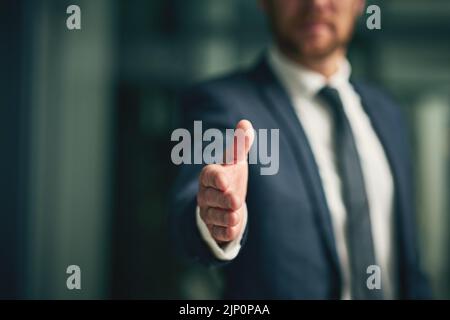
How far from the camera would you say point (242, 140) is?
0.64 m

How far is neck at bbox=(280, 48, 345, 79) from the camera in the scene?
846 millimetres

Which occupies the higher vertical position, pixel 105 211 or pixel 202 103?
pixel 202 103

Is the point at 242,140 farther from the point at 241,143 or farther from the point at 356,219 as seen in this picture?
the point at 356,219

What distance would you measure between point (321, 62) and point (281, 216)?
273 millimetres

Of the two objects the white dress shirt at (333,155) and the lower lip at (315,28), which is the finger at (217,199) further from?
the lower lip at (315,28)

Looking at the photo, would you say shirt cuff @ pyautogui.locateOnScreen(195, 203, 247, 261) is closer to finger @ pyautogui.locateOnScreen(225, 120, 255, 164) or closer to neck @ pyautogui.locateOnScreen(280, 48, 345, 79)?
finger @ pyautogui.locateOnScreen(225, 120, 255, 164)

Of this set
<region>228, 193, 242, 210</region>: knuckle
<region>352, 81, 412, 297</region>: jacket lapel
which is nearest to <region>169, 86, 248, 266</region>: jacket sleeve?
<region>228, 193, 242, 210</region>: knuckle

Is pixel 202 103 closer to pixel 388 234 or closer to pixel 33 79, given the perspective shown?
pixel 388 234

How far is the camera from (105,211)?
1.54 metres

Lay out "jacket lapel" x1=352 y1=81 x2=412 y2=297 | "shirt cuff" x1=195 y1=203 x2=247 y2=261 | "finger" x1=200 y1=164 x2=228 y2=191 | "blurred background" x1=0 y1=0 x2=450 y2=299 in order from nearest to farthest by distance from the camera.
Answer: "finger" x1=200 y1=164 x2=228 y2=191
"shirt cuff" x1=195 y1=203 x2=247 y2=261
"jacket lapel" x1=352 y1=81 x2=412 y2=297
"blurred background" x1=0 y1=0 x2=450 y2=299

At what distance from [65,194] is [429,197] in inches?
41.2

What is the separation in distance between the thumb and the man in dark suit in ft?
0.35

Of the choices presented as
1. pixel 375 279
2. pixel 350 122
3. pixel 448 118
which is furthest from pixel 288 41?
pixel 448 118

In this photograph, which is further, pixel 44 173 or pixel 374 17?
pixel 44 173
